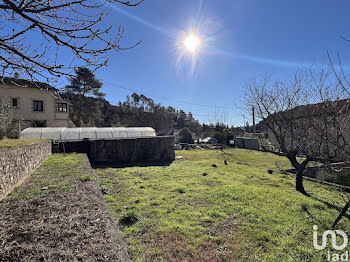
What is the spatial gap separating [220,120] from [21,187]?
20170mm

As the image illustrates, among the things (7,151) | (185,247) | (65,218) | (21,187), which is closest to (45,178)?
(21,187)

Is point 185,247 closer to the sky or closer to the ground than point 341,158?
closer to the ground

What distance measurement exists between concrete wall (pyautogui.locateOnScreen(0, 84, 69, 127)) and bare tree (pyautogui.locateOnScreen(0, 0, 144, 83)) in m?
14.9

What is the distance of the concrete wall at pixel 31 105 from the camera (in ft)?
49.3

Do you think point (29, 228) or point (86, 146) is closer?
point (29, 228)

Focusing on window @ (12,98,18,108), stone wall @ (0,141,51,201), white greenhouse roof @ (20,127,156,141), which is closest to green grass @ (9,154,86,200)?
stone wall @ (0,141,51,201)

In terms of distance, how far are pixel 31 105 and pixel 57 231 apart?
18.7m

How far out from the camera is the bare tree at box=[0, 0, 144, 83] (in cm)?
190

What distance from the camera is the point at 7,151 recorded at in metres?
3.09

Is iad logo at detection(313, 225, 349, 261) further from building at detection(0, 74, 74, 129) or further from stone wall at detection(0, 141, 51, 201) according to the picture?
building at detection(0, 74, 74, 129)

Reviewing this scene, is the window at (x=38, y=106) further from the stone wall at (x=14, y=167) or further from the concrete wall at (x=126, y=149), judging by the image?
the stone wall at (x=14, y=167)

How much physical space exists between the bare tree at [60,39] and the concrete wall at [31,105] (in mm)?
14867

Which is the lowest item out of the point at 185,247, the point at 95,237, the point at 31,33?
the point at 185,247

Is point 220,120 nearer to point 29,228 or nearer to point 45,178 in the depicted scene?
point 45,178
